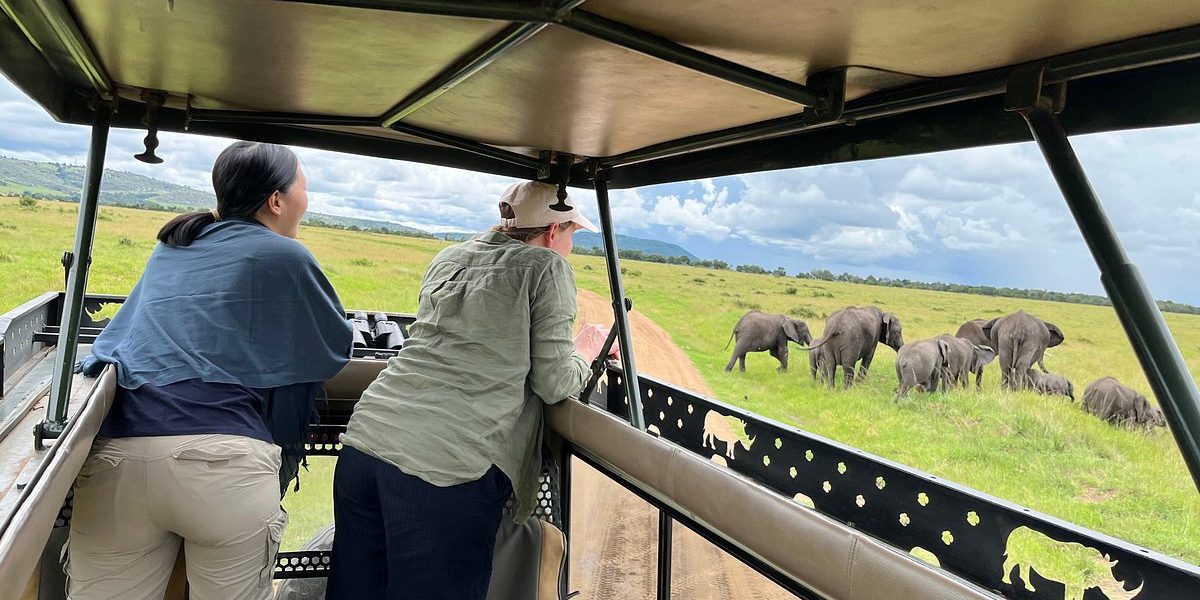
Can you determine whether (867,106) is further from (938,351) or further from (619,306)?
(938,351)

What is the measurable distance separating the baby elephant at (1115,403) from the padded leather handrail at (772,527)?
7391mm

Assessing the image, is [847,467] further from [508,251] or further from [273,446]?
[273,446]

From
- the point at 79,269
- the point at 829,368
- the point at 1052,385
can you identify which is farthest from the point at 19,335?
the point at 829,368

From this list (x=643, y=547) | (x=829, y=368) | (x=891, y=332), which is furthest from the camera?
Answer: (x=829, y=368)

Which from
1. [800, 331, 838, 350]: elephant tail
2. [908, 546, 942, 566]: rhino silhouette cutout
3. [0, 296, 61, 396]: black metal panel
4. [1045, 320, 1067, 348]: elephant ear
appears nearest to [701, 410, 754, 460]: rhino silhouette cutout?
[908, 546, 942, 566]: rhino silhouette cutout

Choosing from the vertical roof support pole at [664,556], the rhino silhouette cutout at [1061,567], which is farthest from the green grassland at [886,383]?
the vertical roof support pole at [664,556]

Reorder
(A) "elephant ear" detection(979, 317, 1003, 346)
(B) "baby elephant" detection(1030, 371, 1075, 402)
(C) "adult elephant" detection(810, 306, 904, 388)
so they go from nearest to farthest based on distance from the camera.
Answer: (B) "baby elephant" detection(1030, 371, 1075, 402), (A) "elephant ear" detection(979, 317, 1003, 346), (C) "adult elephant" detection(810, 306, 904, 388)

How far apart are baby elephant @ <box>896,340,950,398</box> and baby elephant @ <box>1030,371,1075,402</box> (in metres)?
1.11

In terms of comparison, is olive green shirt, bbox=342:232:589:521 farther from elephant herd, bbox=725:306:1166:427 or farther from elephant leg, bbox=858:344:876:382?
elephant leg, bbox=858:344:876:382

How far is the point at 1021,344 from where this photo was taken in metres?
9.85

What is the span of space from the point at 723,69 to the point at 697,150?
575 millimetres

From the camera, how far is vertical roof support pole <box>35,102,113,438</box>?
1146 millimetres

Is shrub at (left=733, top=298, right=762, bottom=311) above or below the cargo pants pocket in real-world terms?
above

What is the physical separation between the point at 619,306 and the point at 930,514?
0.94 m
